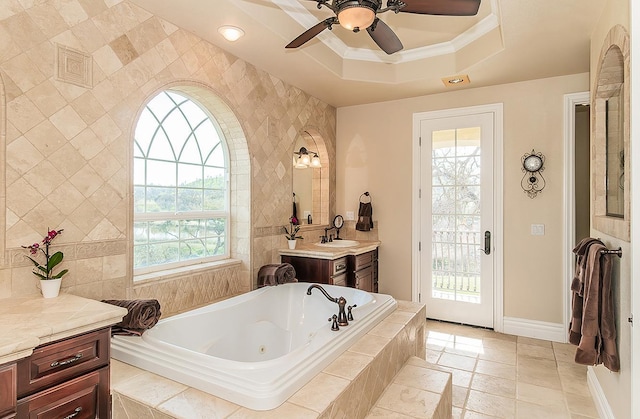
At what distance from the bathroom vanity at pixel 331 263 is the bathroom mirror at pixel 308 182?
24.6 inches

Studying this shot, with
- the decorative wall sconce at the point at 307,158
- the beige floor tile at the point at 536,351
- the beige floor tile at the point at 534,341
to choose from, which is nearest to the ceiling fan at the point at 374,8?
the decorative wall sconce at the point at 307,158

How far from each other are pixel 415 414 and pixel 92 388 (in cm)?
150

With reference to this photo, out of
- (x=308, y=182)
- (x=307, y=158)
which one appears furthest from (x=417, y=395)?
(x=308, y=182)

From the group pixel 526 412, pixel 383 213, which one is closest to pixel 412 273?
pixel 383 213

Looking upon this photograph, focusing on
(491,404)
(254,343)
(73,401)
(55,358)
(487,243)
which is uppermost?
(487,243)

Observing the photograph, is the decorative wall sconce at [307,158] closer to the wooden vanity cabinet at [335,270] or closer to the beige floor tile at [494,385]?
the wooden vanity cabinet at [335,270]

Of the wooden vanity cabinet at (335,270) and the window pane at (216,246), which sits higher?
the window pane at (216,246)

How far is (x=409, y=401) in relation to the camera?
6.27 feet

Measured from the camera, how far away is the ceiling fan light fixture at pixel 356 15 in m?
1.81

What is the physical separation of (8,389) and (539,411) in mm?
2867

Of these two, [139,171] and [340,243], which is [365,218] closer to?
[340,243]

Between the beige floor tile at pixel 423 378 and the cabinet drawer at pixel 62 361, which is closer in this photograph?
the cabinet drawer at pixel 62 361

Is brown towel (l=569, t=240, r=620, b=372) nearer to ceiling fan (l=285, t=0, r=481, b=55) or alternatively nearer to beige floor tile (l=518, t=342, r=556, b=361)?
beige floor tile (l=518, t=342, r=556, b=361)

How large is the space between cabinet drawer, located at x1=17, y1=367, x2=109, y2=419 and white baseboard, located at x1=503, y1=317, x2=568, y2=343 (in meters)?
3.64
